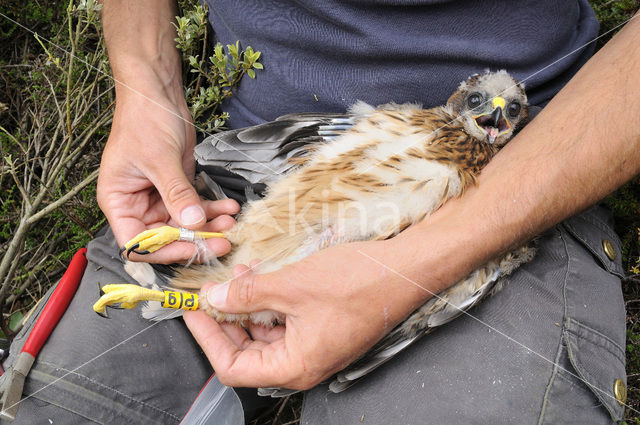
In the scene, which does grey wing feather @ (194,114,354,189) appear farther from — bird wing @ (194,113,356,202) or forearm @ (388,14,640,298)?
forearm @ (388,14,640,298)

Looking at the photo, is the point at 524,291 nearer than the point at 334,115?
Yes

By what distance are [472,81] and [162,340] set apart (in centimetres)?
160

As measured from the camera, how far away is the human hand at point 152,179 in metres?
1.85

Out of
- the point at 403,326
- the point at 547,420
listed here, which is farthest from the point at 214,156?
the point at 547,420

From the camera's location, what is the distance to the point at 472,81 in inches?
77.0

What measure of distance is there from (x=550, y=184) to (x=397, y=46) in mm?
747

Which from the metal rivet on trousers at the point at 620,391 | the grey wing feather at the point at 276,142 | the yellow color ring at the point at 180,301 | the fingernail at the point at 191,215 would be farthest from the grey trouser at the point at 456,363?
the grey wing feather at the point at 276,142

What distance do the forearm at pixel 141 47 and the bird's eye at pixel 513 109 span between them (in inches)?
57.8

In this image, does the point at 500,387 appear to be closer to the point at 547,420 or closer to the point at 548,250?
the point at 547,420

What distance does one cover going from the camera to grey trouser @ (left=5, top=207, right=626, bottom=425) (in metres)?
1.55

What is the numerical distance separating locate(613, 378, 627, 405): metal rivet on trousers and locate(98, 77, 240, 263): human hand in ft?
4.55

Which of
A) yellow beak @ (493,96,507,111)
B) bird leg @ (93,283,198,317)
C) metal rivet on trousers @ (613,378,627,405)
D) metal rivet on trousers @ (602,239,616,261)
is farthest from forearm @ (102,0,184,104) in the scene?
metal rivet on trousers @ (613,378,627,405)

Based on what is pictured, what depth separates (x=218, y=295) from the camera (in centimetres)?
163

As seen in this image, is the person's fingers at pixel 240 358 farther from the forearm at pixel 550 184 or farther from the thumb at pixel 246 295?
the forearm at pixel 550 184
